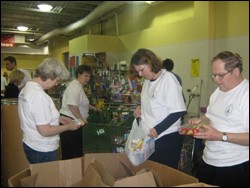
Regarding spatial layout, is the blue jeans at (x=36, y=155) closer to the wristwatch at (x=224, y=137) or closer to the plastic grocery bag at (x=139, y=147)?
the plastic grocery bag at (x=139, y=147)

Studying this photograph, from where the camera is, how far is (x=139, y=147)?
1.56 metres

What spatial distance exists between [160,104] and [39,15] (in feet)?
2.58

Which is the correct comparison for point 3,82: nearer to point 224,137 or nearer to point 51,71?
point 51,71

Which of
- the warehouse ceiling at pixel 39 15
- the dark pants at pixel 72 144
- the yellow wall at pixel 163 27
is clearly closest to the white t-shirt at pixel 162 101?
the yellow wall at pixel 163 27

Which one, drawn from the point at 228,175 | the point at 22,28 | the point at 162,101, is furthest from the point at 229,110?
the point at 22,28

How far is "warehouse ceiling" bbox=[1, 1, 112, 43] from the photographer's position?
45.0 inches

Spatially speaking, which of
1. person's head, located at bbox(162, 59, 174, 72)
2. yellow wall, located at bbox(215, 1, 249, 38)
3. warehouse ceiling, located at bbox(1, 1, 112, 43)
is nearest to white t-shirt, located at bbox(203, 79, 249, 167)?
yellow wall, located at bbox(215, 1, 249, 38)

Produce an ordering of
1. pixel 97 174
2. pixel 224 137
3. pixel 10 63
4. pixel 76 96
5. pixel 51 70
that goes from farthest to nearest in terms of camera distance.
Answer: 1. pixel 76 96
2. pixel 51 70
3. pixel 10 63
4. pixel 224 137
5. pixel 97 174

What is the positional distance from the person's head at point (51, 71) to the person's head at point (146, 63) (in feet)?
1.28

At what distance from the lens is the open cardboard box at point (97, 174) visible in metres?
1.16

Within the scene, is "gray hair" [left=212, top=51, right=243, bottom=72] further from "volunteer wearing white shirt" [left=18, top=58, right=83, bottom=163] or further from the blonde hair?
Answer: the blonde hair

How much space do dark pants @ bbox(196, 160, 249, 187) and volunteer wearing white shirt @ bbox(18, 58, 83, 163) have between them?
2.44ft

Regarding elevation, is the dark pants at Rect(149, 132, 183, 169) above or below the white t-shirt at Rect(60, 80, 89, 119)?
below

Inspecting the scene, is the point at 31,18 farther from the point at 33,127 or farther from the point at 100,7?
the point at 33,127
